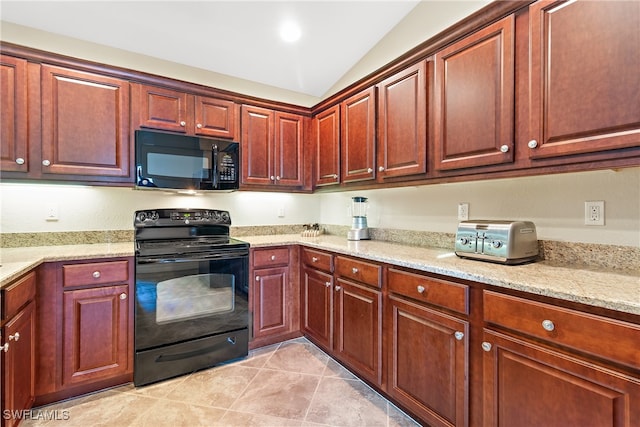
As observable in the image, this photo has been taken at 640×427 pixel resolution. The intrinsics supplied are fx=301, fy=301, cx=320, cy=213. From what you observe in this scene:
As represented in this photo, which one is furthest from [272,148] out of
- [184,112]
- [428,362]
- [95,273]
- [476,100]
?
[428,362]

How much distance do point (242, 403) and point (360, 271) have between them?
3.58 ft

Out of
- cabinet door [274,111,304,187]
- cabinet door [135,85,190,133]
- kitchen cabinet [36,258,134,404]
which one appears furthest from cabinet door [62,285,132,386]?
cabinet door [274,111,304,187]

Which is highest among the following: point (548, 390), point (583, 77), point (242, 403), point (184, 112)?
point (184, 112)

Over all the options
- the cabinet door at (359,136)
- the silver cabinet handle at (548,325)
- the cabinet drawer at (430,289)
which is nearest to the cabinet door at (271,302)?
the cabinet door at (359,136)

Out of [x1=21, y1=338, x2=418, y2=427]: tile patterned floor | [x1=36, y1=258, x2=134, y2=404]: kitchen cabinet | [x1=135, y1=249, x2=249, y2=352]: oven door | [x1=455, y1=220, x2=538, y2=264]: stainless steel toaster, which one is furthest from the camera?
[x1=135, y1=249, x2=249, y2=352]: oven door

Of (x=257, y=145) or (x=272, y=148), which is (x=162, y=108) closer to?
(x=257, y=145)

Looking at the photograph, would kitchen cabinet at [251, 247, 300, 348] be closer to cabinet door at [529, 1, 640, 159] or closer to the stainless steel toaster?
the stainless steel toaster

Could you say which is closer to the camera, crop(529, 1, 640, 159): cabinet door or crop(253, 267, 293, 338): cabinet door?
crop(529, 1, 640, 159): cabinet door

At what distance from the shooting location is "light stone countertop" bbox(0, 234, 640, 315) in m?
1.00

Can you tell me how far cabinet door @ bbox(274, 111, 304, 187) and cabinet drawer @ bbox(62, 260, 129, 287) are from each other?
1.43 m

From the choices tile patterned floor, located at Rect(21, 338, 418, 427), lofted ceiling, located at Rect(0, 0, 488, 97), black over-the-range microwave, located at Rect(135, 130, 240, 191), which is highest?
lofted ceiling, located at Rect(0, 0, 488, 97)

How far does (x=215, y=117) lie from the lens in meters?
2.55

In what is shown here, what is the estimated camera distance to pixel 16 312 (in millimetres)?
1470

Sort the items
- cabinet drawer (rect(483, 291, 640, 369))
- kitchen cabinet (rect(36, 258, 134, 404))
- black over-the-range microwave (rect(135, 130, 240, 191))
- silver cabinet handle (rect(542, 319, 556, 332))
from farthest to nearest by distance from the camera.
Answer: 1. black over-the-range microwave (rect(135, 130, 240, 191))
2. kitchen cabinet (rect(36, 258, 134, 404))
3. silver cabinet handle (rect(542, 319, 556, 332))
4. cabinet drawer (rect(483, 291, 640, 369))
